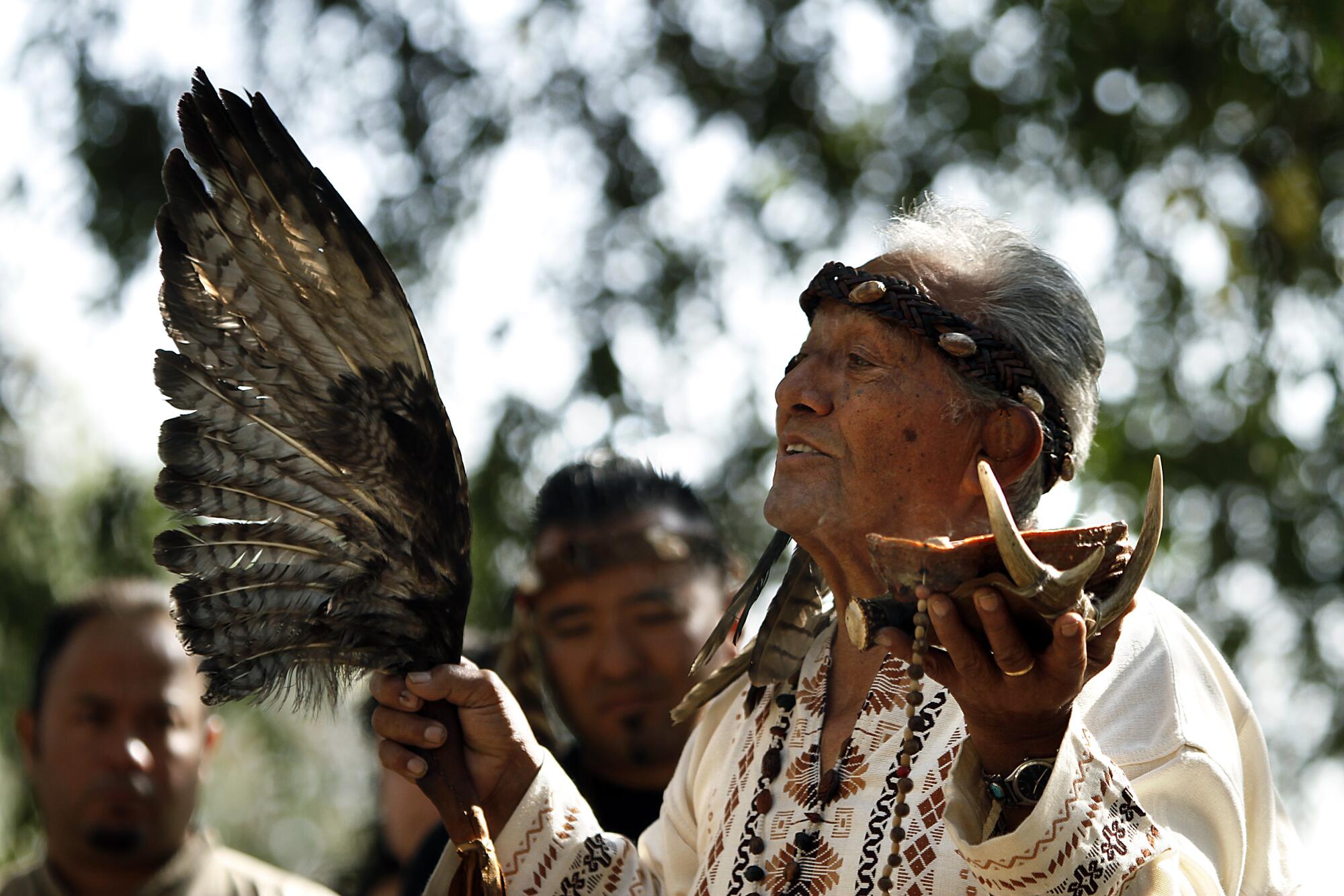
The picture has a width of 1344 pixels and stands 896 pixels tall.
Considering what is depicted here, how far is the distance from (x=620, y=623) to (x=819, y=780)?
5.99 feet

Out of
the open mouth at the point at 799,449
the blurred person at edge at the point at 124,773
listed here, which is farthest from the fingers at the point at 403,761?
the blurred person at edge at the point at 124,773

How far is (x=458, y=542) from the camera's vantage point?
2832mm

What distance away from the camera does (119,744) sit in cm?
465

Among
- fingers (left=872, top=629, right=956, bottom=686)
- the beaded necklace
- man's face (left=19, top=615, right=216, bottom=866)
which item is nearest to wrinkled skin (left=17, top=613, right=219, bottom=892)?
man's face (left=19, top=615, right=216, bottom=866)

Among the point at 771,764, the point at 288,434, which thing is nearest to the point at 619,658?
the point at 771,764

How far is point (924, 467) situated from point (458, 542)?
0.84m

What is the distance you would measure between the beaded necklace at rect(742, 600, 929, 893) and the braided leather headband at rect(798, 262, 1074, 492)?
0.53m

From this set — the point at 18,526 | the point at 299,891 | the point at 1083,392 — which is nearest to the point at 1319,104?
the point at 1083,392

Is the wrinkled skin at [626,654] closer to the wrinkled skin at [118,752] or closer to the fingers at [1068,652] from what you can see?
the wrinkled skin at [118,752]

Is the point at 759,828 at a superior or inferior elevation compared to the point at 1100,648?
inferior

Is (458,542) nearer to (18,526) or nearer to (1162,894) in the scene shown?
(1162,894)

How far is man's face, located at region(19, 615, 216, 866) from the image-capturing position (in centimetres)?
460

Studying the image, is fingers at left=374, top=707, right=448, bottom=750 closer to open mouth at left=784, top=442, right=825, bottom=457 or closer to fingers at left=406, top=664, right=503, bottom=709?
fingers at left=406, top=664, right=503, bottom=709

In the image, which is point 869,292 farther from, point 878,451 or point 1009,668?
point 1009,668
